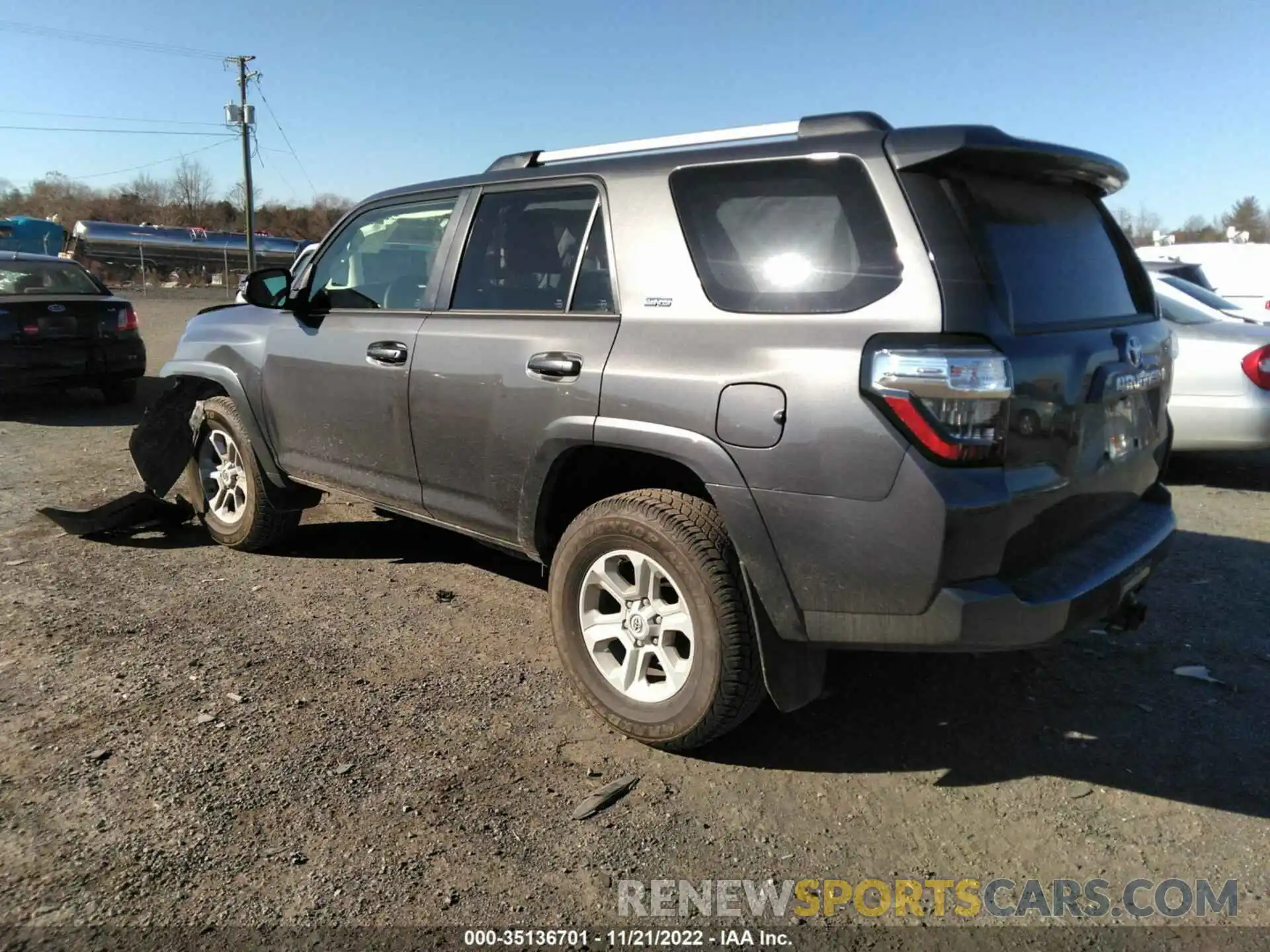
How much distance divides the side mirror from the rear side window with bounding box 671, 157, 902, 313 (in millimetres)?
2564

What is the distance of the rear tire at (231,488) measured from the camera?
4.99 m

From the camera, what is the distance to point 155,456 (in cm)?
535

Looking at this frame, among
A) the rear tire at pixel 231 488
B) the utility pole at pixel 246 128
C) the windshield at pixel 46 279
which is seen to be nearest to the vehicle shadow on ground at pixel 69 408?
the windshield at pixel 46 279

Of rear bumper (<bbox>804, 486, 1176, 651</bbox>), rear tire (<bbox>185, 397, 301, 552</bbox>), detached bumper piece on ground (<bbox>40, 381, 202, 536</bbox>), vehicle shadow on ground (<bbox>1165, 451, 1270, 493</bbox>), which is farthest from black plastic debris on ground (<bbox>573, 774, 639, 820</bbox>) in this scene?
vehicle shadow on ground (<bbox>1165, 451, 1270, 493</bbox>)

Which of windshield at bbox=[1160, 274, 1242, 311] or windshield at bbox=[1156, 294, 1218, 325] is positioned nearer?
windshield at bbox=[1156, 294, 1218, 325]

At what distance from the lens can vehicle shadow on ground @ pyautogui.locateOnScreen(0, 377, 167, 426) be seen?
9.62m

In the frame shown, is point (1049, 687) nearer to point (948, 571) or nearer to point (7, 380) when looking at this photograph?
point (948, 571)

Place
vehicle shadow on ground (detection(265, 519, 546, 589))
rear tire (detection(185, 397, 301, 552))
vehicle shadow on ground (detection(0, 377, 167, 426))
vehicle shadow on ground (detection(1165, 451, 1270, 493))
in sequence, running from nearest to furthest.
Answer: rear tire (detection(185, 397, 301, 552)) → vehicle shadow on ground (detection(265, 519, 546, 589)) → vehicle shadow on ground (detection(1165, 451, 1270, 493)) → vehicle shadow on ground (detection(0, 377, 167, 426))

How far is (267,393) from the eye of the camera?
4.75 metres

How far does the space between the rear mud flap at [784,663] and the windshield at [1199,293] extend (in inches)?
239

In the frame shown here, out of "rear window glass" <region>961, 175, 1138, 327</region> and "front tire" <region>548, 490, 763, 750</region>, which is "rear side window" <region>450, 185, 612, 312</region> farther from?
"rear window glass" <region>961, 175, 1138, 327</region>

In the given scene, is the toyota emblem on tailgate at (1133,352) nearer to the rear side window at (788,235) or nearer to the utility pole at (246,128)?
the rear side window at (788,235)

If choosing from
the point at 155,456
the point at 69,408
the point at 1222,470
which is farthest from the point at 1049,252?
the point at 69,408

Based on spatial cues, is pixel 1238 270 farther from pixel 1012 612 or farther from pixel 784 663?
pixel 784 663
